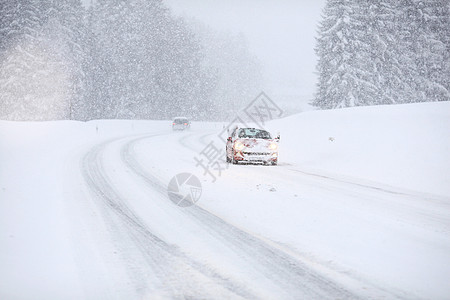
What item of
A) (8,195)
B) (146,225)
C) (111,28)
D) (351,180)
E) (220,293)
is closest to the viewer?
(220,293)

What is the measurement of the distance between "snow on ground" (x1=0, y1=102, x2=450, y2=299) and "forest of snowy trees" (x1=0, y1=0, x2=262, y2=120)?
36.5 meters

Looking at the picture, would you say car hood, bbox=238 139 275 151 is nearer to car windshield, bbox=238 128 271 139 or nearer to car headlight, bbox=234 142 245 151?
car headlight, bbox=234 142 245 151

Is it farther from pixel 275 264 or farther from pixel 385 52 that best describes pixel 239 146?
pixel 385 52

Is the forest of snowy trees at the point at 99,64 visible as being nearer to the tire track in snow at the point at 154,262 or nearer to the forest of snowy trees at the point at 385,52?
the forest of snowy trees at the point at 385,52

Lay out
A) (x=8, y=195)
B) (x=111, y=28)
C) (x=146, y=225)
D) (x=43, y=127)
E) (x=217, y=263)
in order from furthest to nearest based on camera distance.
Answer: (x=111, y=28) → (x=43, y=127) → (x=8, y=195) → (x=146, y=225) → (x=217, y=263)

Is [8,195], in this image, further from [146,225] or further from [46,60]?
[46,60]

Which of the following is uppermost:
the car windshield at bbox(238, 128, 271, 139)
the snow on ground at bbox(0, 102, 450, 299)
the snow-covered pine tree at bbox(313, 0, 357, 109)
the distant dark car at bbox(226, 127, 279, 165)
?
the snow-covered pine tree at bbox(313, 0, 357, 109)

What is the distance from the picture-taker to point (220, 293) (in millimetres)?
3523

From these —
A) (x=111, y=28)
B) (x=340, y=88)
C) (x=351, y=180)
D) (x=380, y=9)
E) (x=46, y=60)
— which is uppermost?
(x=111, y=28)

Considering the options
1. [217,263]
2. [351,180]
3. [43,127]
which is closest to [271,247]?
[217,263]

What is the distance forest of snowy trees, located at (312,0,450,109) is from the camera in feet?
107

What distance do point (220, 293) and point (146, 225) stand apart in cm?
266

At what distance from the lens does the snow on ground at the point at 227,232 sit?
12.4 feet

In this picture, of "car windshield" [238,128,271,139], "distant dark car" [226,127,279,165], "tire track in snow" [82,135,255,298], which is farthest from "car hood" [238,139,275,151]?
"tire track in snow" [82,135,255,298]
